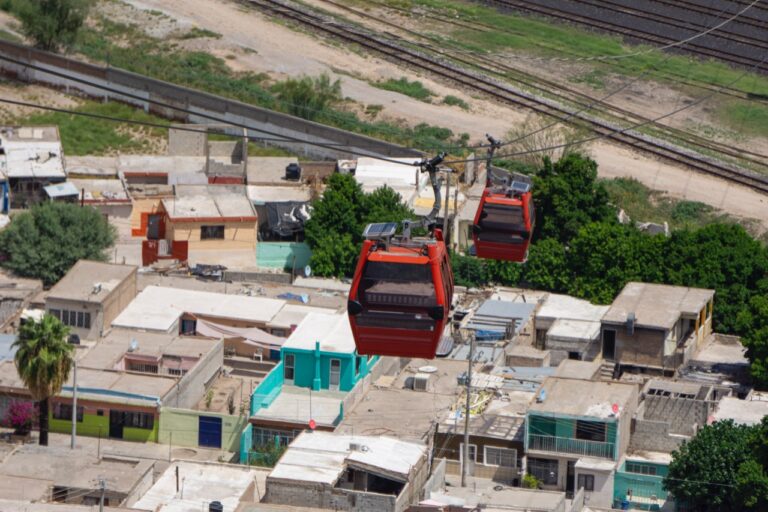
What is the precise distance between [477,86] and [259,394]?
52.6m

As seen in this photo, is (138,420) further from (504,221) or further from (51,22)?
(51,22)

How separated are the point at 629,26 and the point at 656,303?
54.2 meters

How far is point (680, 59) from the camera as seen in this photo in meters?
152

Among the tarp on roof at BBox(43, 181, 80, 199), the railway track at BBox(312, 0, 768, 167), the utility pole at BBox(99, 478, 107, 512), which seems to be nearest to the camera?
the utility pole at BBox(99, 478, 107, 512)

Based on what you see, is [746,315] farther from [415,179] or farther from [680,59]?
[680,59]

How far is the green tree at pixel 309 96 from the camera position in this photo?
443 ft

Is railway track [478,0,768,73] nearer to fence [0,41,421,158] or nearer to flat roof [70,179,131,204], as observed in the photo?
fence [0,41,421,158]

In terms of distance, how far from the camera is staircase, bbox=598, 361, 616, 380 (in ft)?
330

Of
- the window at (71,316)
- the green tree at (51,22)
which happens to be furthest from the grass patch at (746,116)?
the window at (71,316)

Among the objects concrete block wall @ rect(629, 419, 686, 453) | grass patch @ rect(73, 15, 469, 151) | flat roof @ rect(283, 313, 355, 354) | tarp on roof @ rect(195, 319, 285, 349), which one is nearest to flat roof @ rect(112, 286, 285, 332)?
tarp on roof @ rect(195, 319, 285, 349)

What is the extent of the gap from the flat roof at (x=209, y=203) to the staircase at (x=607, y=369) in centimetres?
2147

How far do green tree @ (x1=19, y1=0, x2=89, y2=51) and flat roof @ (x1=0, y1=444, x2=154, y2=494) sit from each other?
55193 millimetres

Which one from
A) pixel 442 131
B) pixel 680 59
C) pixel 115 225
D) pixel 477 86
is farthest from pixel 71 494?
pixel 680 59

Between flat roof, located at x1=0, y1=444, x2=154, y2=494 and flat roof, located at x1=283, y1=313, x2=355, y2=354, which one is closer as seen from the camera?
flat roof, located at x1=0, y1=444, x2=154, y2=494
